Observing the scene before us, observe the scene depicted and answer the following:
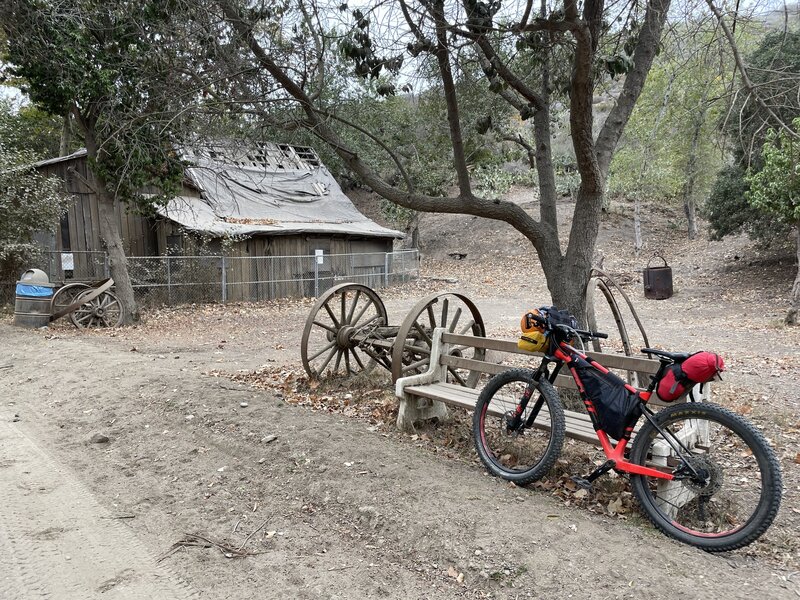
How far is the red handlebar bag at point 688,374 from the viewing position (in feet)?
10.4

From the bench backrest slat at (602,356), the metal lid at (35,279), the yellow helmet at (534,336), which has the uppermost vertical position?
the metal lid at (35,279)

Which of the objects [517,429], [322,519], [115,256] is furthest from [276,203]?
[322,519]

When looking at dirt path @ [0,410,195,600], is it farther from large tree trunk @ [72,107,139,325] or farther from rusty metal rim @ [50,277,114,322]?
large tree trunk @ [72,107,139,325]

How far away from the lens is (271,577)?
320 centimetres

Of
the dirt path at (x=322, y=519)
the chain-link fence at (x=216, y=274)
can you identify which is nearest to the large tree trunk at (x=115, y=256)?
the chain-link fence at (x=216, y=274)

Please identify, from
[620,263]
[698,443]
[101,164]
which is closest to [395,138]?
[620,263]

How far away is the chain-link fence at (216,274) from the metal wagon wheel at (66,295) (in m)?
2.70

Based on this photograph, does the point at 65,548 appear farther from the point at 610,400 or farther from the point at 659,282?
the point at 659,282

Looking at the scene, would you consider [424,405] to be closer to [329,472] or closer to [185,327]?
[329,472]

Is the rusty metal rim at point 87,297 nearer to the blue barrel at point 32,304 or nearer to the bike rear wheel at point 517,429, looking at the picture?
the blue barrel at point 32,304

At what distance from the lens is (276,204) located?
22609 millimetres

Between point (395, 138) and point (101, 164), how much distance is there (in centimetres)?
1337

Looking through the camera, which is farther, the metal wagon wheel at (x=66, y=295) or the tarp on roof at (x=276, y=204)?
the tarp on roof at (x=276, y=204)

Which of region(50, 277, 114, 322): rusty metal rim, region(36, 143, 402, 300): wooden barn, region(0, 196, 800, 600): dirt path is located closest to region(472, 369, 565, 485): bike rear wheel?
region(0, 196, 800, 600): dirt path
